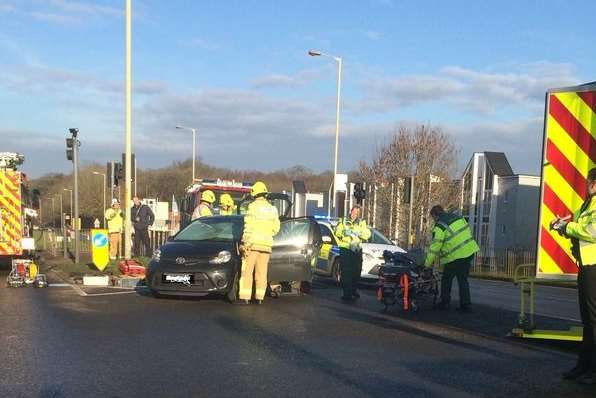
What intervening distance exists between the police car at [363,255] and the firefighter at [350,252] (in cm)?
219

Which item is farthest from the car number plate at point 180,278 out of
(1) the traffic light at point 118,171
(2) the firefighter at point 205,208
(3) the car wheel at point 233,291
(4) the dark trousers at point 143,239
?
(4) the dark trousers at point 143,239

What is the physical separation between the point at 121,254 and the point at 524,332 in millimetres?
15858

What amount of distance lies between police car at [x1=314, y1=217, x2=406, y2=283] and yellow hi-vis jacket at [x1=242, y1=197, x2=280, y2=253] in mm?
3825

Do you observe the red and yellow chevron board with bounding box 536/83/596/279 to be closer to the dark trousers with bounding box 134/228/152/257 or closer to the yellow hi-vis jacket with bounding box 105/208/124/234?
the dark trousers with bounding box 134/228/152/257

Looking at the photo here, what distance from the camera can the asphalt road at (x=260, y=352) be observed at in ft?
17.9

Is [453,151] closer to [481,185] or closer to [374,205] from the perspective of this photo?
[374,205]

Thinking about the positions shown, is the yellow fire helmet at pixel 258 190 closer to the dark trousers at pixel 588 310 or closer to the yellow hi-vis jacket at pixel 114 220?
the dark trousers at pixel 588 310

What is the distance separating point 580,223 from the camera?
18.9 feet

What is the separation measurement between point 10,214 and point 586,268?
44.1 ft

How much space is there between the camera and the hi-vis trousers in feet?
33.9

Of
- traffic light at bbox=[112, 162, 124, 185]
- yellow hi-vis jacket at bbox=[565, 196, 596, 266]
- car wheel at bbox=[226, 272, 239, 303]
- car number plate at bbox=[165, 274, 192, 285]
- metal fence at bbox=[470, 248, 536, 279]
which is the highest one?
traffic light at bbox=[112, 162, 124, 185]

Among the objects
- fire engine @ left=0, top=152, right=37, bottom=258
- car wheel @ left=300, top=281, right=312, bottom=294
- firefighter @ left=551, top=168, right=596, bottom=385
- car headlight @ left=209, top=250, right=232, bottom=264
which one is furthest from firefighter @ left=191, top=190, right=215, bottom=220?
firefighter @ left=551, top=168, right=596, bottom=385

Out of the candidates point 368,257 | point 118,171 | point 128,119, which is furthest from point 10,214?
point 368,257

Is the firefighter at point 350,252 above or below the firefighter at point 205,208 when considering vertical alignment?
below
